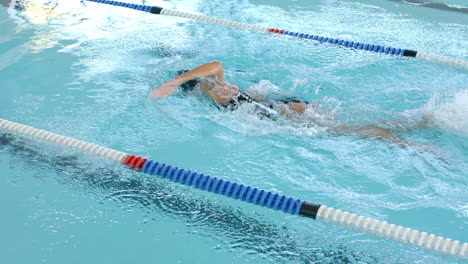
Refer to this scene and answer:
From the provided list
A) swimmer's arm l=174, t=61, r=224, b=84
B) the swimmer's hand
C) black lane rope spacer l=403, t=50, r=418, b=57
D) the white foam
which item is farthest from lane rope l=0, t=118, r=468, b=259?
black lane rope spacer l=403, t=50, r=418, b=57

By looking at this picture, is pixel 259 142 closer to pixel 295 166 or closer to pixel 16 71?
pixel 295 166

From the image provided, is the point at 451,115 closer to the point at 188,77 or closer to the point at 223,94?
the point at 223,94

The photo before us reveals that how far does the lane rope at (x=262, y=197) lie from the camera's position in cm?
197

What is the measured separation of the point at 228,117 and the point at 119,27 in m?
2.33

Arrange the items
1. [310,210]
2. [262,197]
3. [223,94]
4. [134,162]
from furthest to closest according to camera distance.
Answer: [223,94] < [134,162] < [262,197] < [310,210]

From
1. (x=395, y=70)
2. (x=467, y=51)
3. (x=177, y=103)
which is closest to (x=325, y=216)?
(x=177, y=103)

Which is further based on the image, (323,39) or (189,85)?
(323,39)

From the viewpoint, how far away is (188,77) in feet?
10.6

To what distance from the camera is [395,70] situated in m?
4.17

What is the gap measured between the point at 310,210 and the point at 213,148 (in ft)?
3.09

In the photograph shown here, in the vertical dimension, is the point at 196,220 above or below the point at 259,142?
below

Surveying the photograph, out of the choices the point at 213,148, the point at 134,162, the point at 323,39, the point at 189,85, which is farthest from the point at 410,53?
the point at 134,162

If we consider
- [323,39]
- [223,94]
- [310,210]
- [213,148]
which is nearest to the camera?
[310,210]

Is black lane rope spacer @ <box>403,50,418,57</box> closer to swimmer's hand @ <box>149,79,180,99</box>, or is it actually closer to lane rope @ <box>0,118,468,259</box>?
swimmer's hand @ <box>149,79,180,99</box>
